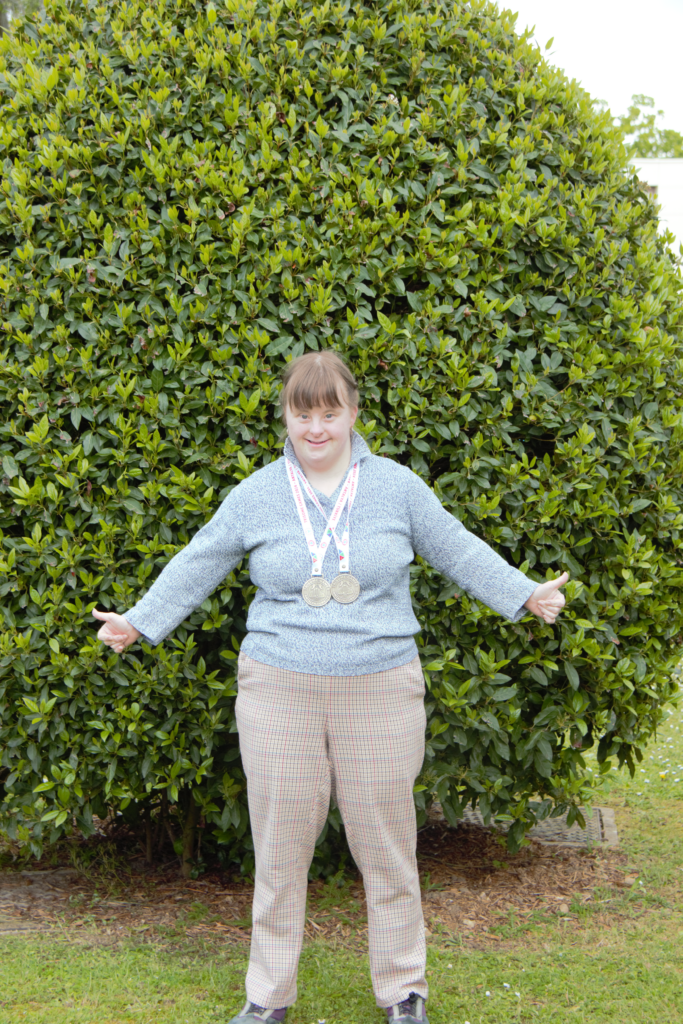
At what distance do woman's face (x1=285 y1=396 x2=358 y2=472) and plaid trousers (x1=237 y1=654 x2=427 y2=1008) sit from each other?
660 millimetres

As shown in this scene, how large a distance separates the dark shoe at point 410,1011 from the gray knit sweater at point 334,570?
3.56ft

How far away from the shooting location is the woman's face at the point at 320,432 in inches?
113

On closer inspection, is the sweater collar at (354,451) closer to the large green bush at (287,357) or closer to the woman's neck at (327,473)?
the woman's neck at (327,473)

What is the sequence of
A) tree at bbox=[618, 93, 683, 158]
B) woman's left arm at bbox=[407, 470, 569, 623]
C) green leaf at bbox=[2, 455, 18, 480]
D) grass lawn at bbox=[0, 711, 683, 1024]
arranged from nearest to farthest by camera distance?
woman's left arm at bbox=[407, 470, 569, 623], grass lawn at bbox=[0, 711, 683, 1024], green leaf at bbox=[2, 455, 18, 480], tree at bbox=[618, 93, 683, 158]

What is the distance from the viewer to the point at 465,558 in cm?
299

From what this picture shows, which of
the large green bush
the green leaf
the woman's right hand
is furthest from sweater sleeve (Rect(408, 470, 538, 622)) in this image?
the green leaf

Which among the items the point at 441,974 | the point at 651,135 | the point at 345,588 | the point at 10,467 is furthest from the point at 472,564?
the point at 651,135

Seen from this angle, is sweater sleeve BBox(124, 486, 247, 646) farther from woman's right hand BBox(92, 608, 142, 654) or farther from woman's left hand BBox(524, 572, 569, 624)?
woman's left hand BBox(524, 572, 569, 624)

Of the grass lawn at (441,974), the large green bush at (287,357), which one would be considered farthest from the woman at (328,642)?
the large green bush at (287,357)

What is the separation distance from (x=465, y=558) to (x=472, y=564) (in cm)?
3

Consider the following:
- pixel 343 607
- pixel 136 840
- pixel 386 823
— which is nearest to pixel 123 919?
pixel 136 840

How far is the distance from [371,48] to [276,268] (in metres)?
1.07

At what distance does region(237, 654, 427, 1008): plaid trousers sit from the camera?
2.85 meters

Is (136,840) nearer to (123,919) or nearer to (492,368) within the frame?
(123,919)
